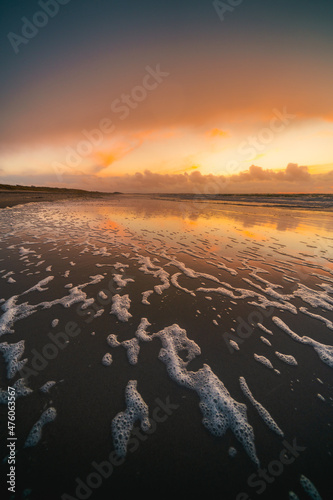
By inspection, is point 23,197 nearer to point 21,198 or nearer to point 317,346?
Result: point 21,198

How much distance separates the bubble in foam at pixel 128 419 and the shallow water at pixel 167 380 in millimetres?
14

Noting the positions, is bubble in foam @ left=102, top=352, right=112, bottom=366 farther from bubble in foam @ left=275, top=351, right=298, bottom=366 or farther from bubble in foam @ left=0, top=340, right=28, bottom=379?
bubble in foam @ left=275, top=351, right=298, bottom=366

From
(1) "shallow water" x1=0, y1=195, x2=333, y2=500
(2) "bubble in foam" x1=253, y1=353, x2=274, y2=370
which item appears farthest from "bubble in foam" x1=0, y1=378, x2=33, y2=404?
(2) "bubble in foam" x1=253, y1=353, x2=274, y2=370

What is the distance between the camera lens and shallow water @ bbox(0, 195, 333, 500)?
182cm

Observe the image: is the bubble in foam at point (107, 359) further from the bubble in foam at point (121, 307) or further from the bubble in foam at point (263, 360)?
the bubble in foam at point (263, 360)

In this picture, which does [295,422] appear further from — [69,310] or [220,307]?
[69,310]

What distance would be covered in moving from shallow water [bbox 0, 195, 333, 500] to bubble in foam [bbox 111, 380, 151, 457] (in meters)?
0.01

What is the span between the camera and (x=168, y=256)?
24.2ft

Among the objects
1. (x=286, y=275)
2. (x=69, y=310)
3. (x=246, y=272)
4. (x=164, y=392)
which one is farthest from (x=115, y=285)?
(x=286, y=275)

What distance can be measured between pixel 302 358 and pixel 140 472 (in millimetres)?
2879

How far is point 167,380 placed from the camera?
269 centimetres

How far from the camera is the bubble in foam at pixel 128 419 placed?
2.02m

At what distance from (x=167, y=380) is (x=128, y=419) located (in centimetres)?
68

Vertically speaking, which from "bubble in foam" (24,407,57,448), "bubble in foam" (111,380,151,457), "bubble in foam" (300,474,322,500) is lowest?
"bubble in foam" (300,474,322,500)
